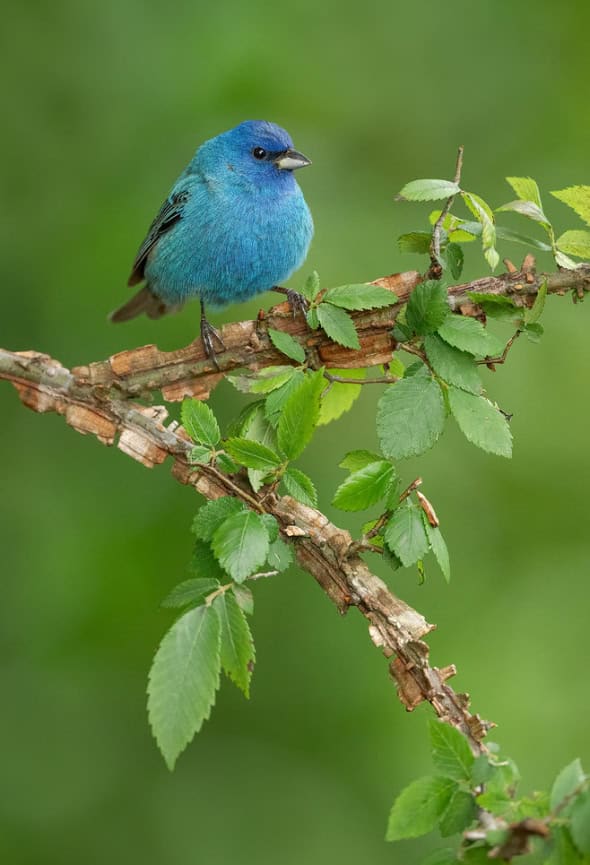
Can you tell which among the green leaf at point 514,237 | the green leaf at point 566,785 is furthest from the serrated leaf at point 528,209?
the green leaf at point 566,785

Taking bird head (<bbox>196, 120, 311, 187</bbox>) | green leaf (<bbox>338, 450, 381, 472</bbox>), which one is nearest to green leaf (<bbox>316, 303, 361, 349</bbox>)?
green leaf (<bbox>338, 450, 381, 472</bbox>)

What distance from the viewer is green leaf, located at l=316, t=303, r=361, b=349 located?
10.1 ft

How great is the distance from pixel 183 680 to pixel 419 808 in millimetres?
548

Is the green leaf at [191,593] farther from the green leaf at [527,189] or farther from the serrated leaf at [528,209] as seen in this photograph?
the green leaf at [527,189]

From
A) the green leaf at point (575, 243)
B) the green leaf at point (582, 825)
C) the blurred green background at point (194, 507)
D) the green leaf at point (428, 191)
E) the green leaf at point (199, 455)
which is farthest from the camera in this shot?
the blurred green background at point (194, 507)

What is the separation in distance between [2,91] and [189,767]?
4.19 m

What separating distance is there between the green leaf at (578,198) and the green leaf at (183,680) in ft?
5.04

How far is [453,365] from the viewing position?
9.40 feet

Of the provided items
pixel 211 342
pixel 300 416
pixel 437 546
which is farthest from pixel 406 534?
pixel 211 342

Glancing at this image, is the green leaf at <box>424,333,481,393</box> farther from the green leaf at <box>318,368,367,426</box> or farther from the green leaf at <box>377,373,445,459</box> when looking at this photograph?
the green leaf at <box>318,368,367,426</box>

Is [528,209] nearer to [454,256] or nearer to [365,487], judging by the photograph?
[454,256]

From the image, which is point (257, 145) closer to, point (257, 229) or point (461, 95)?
point (257, 229)

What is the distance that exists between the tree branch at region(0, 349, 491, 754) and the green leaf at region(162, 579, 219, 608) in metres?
0.29

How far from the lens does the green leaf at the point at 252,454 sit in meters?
2.64
